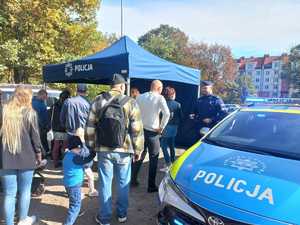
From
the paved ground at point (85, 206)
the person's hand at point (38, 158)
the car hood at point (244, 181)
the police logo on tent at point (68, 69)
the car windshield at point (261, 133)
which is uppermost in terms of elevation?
the police logo on tent at point (68, 69)

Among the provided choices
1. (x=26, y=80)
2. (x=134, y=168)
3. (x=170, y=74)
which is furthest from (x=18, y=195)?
(x=26, y=80)

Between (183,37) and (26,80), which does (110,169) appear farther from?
(183,37)

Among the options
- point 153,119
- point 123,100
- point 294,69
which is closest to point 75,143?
point 123,100

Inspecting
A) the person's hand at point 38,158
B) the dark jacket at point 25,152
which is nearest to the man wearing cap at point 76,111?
the person's hand at point 38,158

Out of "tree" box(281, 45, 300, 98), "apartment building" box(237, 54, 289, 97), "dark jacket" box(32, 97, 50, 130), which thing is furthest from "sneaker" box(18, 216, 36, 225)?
"apartment building" box(237, 54, 289, 97)

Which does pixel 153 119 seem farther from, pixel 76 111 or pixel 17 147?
pixel 17 147

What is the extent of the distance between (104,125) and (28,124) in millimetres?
821

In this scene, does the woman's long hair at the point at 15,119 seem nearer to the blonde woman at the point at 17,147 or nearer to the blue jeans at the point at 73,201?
the blonde woman at the point at 17,147

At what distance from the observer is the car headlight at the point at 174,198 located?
2.74 metres

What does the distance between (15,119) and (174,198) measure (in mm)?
1902

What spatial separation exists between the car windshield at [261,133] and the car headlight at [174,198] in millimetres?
885

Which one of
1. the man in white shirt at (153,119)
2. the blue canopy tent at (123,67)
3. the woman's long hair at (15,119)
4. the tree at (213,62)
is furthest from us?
the tree at (213,62)

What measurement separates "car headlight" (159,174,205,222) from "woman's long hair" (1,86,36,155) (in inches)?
64.2

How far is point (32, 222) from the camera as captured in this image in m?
4.10
